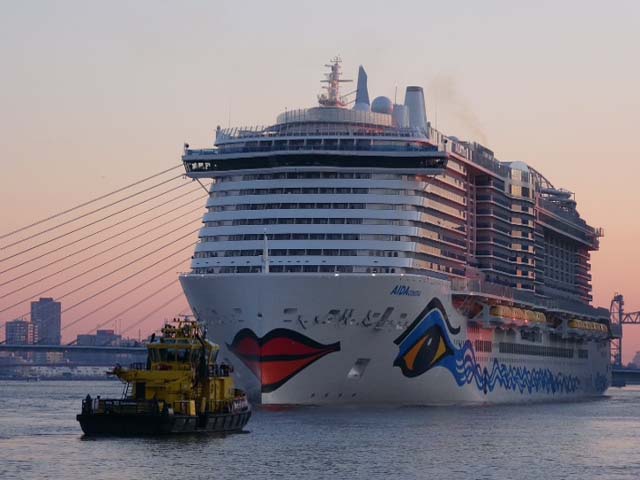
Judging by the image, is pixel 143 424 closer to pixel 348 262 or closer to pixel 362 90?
pixel 348 262

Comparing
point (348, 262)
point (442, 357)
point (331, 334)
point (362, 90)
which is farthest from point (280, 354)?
point (362, 90)

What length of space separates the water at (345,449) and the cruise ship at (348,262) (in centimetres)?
328

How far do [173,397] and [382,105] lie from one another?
136 ft

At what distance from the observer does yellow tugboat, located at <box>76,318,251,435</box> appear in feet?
223

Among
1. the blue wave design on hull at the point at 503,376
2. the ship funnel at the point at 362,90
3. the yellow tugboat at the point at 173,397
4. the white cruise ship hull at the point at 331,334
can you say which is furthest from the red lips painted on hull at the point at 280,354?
the ship funnel at the point at 362,90

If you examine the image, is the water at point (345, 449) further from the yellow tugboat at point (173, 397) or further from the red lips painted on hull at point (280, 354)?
the red lips painted on hull at point (280, 354)

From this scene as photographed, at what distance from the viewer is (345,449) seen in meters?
67.2

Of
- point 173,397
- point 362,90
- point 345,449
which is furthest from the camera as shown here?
point 362,90

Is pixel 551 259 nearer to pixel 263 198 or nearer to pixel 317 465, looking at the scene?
pixel 263 198

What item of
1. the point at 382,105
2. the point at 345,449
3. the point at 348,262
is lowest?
the point at 345,449

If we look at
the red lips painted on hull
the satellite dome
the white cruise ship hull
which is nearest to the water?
the white cruise ship hull

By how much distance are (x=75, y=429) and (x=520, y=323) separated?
47.2 meters

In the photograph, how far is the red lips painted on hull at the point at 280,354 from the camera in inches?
3469

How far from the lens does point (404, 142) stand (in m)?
97.7
